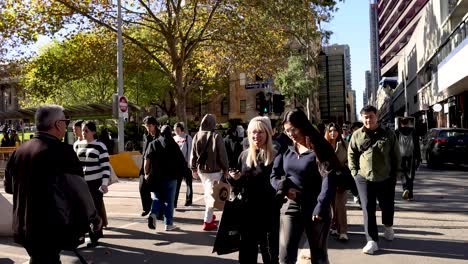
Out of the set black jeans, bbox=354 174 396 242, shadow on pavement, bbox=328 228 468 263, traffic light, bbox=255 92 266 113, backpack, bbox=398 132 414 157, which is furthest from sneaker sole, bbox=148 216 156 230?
traffic light, bbox=255 92 266 113

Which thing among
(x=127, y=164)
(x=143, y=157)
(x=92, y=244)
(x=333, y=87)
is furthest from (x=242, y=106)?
(x=92, y=244)

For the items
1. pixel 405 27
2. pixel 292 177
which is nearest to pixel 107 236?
pixel 292 177

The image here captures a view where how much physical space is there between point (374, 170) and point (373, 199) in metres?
0.37

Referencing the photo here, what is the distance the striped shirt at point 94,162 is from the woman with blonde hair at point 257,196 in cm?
267

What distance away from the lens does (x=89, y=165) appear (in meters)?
6.39

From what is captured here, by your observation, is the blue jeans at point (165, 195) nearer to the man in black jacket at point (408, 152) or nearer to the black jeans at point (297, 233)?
the black jeans at point (297, 233)

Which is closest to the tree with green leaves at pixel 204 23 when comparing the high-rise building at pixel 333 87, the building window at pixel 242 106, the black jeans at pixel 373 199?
the black jeans at pixel 373 199

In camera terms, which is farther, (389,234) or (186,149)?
(186,149)

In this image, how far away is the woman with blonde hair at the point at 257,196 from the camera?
164 inches

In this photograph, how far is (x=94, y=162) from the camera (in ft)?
21.0

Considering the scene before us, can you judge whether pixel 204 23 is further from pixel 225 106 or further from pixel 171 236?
pixel 225 106

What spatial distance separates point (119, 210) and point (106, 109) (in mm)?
12754

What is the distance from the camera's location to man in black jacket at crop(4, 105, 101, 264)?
3.28 metres

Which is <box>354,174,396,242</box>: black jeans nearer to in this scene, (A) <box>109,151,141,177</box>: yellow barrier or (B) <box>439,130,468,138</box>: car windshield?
(A) <box>109,151,141,177</box>: yellow barrier
